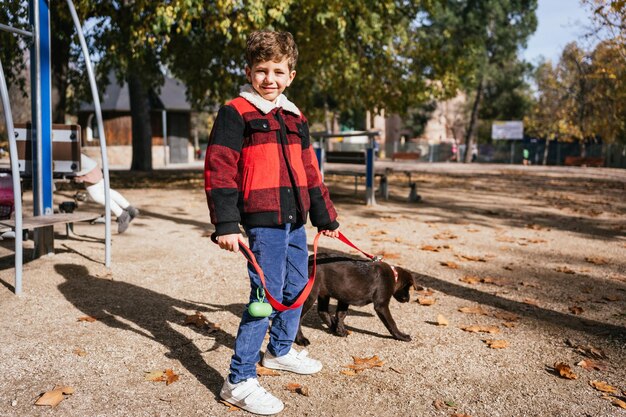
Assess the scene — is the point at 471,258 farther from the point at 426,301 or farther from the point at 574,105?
the point at 574,105

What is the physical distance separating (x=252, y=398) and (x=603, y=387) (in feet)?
6.38

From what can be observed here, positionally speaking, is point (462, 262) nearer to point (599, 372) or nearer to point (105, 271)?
point (599, 372)

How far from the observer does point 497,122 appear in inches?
2045

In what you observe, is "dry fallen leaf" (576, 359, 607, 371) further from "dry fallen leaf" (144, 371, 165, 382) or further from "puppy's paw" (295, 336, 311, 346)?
"dry fallen leaf" (144, 371, 165, 382)

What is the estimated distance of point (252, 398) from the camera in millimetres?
2904

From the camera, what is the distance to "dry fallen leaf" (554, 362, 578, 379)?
3354 millimetres

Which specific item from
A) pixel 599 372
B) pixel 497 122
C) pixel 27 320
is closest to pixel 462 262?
pixel 599 372

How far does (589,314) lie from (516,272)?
145 centimetres

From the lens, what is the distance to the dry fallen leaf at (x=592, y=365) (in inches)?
137

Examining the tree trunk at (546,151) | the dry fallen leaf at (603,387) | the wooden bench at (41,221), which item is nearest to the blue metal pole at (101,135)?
the wooden bench at (41,221)

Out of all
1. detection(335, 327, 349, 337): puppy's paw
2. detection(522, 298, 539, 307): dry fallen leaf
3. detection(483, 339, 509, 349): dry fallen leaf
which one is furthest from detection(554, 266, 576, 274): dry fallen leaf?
detection(335, 327, 349, 337): puppy's paw

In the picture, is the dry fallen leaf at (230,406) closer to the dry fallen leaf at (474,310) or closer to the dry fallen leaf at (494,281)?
the dry fallen leaf at (474,310)

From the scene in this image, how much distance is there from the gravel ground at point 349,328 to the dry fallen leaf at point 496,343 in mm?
41

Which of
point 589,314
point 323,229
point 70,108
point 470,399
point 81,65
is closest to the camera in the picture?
point 470,399
